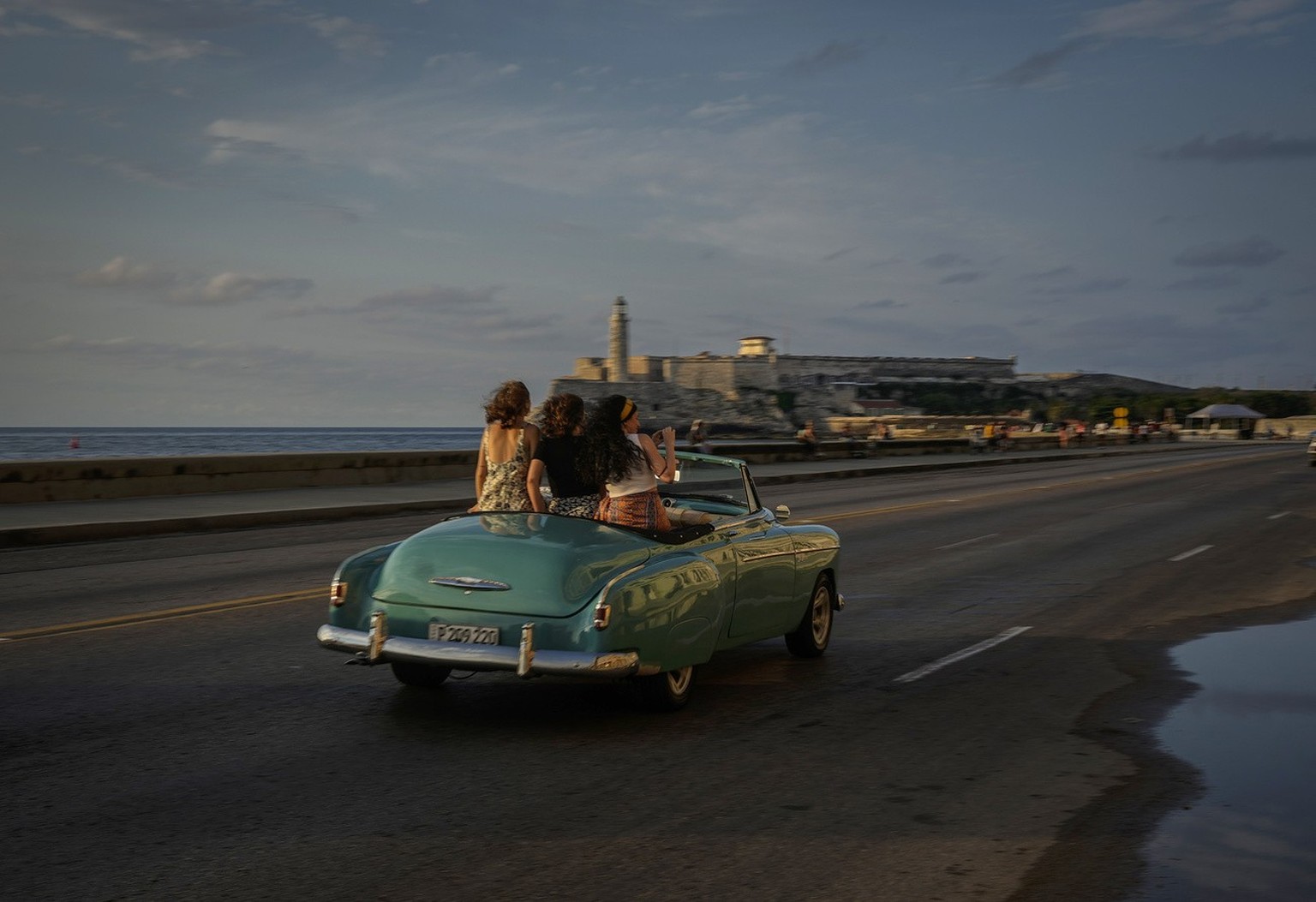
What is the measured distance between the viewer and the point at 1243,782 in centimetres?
621

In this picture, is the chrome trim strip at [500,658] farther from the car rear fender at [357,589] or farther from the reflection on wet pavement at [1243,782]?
the reflection on wet pavement at [1243,782]

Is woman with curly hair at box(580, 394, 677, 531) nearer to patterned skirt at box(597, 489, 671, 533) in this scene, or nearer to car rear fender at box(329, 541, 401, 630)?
patterned skirt at box(597, 489, 671, 533)

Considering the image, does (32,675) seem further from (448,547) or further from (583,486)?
(583,486)

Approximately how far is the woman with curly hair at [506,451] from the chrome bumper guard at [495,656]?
165cm

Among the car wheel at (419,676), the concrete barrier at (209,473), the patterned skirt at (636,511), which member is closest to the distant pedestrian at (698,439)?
the concrete barrier at (209,473)

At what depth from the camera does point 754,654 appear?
968cm

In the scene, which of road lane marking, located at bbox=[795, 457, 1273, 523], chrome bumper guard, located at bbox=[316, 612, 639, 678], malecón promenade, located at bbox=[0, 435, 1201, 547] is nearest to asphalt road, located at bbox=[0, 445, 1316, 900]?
chrome bumper guard, located at bbox=[316, 612, 639, 678]

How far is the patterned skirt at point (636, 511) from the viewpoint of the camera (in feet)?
26.2

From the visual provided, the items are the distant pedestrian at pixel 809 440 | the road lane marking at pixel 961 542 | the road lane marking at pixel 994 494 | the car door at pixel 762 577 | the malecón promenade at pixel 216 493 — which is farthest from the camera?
the distant pedestrian at pixel 809 440

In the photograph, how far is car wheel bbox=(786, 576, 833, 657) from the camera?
30.4 feet

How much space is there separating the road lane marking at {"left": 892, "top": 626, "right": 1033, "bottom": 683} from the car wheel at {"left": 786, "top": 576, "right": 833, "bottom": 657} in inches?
28.7

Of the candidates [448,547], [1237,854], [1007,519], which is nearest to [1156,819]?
[1237,854]

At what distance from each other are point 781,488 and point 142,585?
23689 millimetres

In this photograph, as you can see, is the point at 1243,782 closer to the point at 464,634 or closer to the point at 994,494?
the point at 464,634
